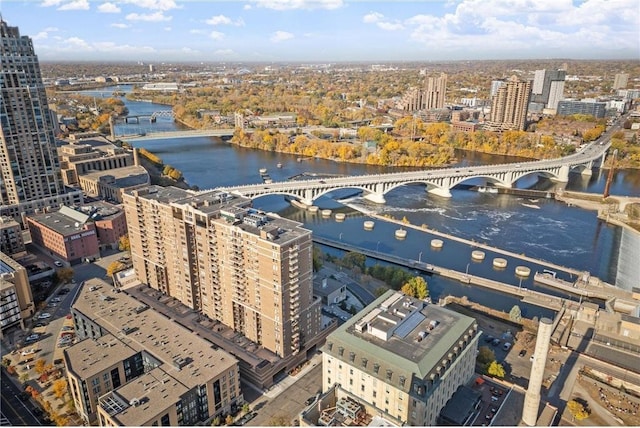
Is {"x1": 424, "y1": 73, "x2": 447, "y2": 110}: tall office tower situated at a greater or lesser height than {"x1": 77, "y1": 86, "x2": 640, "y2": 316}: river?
greater

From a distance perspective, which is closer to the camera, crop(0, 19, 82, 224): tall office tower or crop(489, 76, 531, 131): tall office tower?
crop(0, 19, 82, 224): tall office tower

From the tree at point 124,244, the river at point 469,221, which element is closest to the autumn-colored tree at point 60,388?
the tree at point 124,244

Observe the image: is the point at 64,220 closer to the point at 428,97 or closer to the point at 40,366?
the point at 40,366

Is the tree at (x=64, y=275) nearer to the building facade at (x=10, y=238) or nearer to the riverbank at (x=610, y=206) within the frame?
the building facade at (x=10, y=238)

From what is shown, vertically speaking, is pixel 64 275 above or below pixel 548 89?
below

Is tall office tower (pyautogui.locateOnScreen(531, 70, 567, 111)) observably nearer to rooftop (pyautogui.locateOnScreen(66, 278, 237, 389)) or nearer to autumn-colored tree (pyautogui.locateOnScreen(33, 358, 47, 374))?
rooftop (pyautogui.locateOnScreen(66, 278, 237, 389))

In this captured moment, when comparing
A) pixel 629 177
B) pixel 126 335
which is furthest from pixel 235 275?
pixel 629 177

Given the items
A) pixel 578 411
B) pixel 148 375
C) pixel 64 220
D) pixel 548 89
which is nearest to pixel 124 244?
pixel 64 220

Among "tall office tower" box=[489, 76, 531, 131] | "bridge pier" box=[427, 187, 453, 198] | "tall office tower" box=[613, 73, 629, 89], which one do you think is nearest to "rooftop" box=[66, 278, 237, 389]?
"bridge pier" box=[427, 187, 453, 198]
